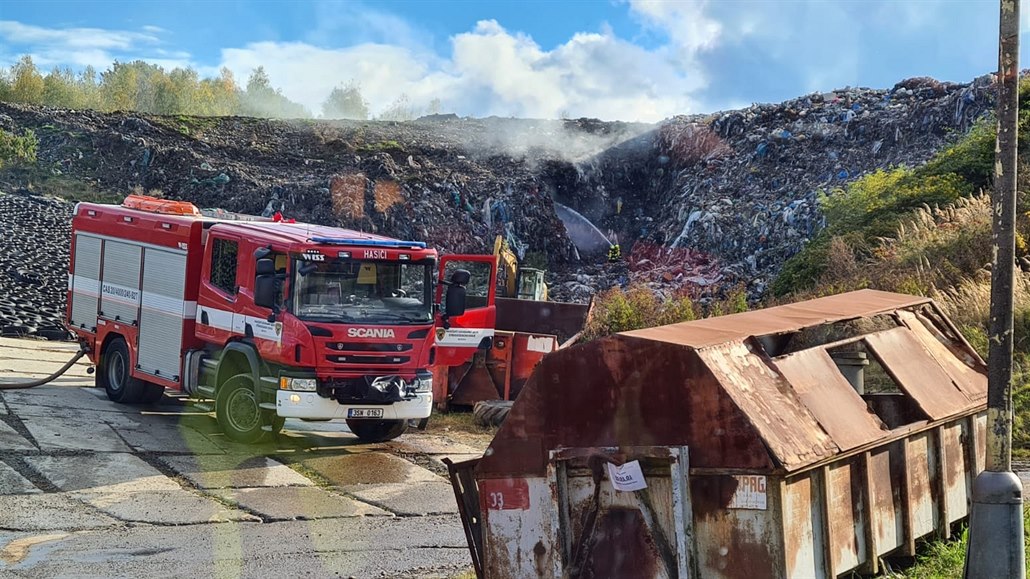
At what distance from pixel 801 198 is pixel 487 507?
24.8 m

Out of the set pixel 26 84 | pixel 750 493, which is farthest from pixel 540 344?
pixel 26 84

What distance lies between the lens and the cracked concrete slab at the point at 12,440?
11.5m

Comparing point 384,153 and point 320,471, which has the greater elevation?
point 384,153

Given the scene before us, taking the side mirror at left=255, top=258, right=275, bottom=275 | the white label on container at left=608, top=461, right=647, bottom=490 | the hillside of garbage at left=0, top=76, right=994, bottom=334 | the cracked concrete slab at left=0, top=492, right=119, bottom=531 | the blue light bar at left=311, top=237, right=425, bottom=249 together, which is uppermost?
the hillside of garbage at left=0, top=76, right=994, bottom=334

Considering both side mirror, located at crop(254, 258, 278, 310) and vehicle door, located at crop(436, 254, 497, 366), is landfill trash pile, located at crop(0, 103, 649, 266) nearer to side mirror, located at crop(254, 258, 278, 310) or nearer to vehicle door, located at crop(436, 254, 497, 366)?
vehicle door, located at crop(436, 254, 497, 366)

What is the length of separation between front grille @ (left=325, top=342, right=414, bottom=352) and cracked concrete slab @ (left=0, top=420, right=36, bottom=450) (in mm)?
3326

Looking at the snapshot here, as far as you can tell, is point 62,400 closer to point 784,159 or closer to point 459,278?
point 459,278

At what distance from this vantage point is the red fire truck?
11.9 metres

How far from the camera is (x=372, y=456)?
12516 millimetres

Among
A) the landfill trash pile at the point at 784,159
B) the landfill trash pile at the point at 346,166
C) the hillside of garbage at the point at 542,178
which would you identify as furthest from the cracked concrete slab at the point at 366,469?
the landfill trash pile at the point at 346,166

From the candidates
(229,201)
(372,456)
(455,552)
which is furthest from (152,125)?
(455,552)

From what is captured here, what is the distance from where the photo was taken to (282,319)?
38.8ft

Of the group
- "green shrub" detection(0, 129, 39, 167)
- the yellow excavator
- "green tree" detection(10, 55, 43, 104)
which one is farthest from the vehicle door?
"green tree" detection(10, 55, 43, 104)

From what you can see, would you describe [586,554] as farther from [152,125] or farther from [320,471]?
[152,125]
